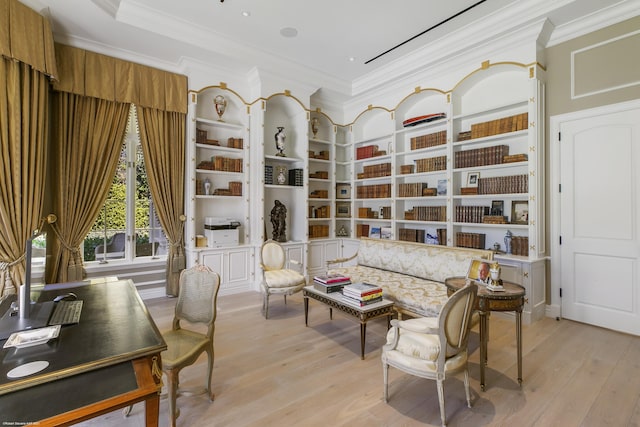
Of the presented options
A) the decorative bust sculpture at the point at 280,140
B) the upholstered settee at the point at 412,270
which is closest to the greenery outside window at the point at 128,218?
the decorative bust sculpture at the point at 280,140

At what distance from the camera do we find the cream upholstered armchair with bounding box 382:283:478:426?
74.7 inches

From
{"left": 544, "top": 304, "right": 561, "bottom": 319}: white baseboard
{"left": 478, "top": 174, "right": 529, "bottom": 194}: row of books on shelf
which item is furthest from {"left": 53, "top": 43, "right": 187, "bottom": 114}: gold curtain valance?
{"left": 544, "top": 304, "right": 561, "bottom": 319}: white baseboard

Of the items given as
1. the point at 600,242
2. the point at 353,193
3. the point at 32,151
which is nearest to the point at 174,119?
the point at 32,151

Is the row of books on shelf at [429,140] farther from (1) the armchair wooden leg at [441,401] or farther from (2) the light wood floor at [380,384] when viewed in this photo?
(1) the armchair wooden leg at [441,401]

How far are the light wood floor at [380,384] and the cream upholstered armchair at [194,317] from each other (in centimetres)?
30

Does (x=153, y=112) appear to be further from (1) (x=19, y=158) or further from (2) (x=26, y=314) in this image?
(2) (x=26, y=314)

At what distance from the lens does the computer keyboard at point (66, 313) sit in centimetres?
157

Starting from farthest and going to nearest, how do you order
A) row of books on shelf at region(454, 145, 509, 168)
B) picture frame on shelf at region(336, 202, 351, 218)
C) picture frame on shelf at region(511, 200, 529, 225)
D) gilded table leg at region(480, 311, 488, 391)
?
picture frame on shelf at region(336, 202, 351, 218) → row of books on shelf at region(454, 145, 509, 168) → picture frame on shelf at region(511, 200, 529, 225) → gilded table leg at region(480, 311, 488, 391)

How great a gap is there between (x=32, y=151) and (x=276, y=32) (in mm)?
3146

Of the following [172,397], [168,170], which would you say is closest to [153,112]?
[168,170]

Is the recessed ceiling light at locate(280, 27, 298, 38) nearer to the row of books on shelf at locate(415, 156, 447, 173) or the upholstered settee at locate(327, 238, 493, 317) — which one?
the row of books on shelf at locate(415, 156, 447, 173)

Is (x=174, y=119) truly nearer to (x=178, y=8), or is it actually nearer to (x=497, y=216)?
(x=178, y=8)

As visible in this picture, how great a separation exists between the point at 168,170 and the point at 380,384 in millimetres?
3887

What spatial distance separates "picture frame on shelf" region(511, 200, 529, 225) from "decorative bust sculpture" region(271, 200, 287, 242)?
340cm
